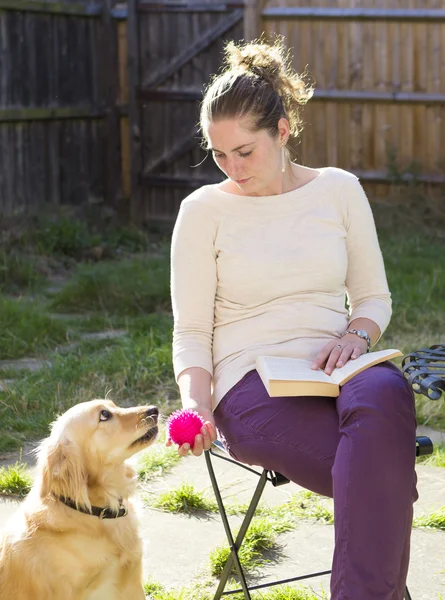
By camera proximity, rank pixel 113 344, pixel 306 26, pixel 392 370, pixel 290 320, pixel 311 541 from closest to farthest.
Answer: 1. pixel 392 370
2. pixel 290 320
3. pixel 311 541
4. pixel 113 344
5. pixel 306 26

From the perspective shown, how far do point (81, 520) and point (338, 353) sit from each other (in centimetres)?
78

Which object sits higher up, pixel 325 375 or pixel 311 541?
pixel 325 375

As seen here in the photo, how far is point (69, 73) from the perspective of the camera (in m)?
8.67

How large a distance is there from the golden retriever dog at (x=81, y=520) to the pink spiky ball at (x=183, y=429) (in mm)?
192

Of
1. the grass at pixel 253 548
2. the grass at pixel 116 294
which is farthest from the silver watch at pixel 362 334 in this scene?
the grass at pixel 116 294

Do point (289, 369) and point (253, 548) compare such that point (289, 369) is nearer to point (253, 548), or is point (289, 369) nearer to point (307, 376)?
point (307, 376)

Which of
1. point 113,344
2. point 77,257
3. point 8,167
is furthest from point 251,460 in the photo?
point 8,167

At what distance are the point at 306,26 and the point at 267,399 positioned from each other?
6.55 m

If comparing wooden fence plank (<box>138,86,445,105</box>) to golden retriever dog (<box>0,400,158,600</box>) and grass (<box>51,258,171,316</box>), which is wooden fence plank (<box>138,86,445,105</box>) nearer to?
grass (<box>51,258,171,316</box>)

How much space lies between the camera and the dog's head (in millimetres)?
2434

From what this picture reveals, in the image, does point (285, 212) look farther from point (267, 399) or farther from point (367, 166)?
point (367, 166)

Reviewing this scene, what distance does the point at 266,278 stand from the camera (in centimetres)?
271

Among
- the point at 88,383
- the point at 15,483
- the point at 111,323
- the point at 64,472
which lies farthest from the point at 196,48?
the point at 64,472

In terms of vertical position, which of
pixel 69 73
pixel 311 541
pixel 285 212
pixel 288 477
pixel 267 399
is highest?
pixel 69 73
